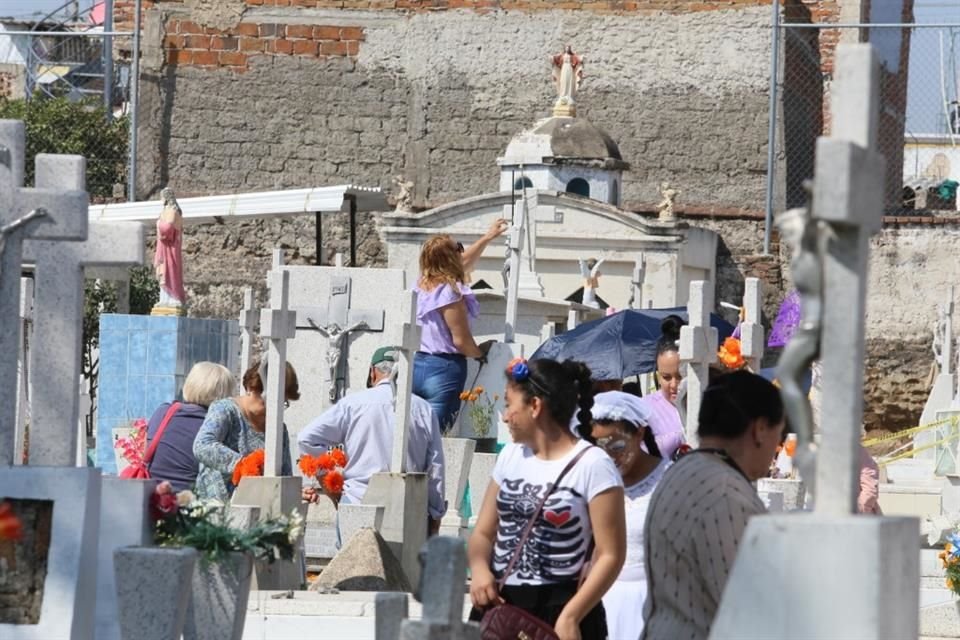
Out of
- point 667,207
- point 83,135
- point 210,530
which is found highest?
point 83,135

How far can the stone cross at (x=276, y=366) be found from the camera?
1202 cm

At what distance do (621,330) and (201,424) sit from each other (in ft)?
13.4

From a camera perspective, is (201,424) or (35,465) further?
(201,424)

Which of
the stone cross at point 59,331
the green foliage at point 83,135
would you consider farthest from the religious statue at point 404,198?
the stone cross at point 59,331

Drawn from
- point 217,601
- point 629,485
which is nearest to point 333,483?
point 217,601

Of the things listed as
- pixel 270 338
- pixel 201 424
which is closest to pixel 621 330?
pixel 270 338

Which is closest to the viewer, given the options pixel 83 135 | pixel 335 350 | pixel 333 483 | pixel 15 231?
pixel 15 231

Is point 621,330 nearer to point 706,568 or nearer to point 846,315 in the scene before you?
point 706,568

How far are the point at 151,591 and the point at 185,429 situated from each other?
4119 millimetres

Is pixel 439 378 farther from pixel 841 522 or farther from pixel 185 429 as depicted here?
pixel 841 522

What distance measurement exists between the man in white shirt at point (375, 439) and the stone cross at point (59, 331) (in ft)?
13.7

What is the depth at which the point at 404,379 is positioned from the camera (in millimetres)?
12133

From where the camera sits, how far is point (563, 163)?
104 feet

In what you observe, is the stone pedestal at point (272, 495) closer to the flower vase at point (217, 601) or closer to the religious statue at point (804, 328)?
the flower vase at point (217, 601)
